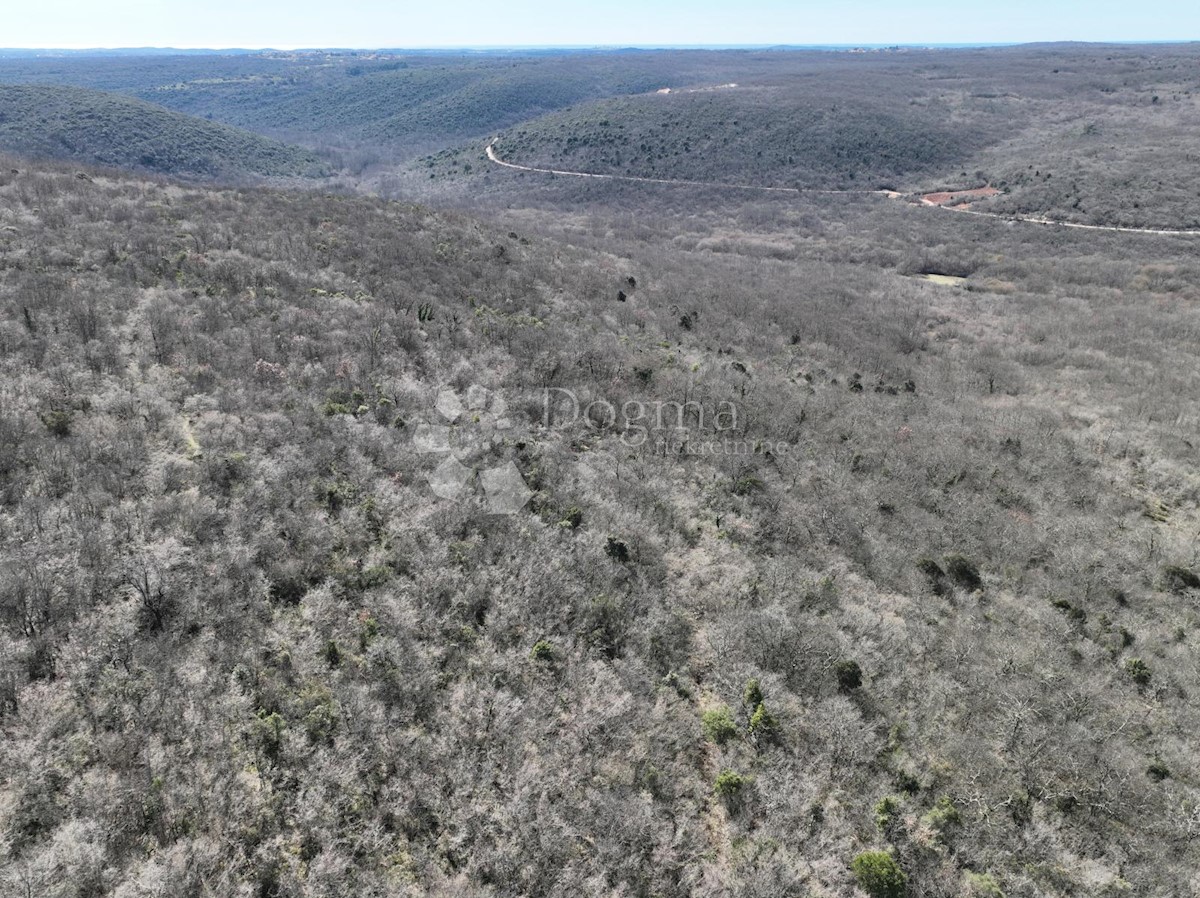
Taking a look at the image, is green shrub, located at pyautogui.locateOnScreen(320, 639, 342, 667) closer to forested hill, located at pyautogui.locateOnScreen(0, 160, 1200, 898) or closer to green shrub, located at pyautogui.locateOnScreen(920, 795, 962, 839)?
forested hill, located at pyautogui.locateOnScreen(0, 160, 1200, 898)

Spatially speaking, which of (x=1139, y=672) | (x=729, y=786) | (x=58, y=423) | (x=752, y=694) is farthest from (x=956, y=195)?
(x=58, y=423)

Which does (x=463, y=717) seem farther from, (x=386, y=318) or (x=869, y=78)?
(x=869, y=78)

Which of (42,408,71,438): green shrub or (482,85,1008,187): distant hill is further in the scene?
(482,85,1008,187): distant hill

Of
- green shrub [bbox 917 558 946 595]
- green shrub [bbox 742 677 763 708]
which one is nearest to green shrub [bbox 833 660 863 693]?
green shrub [bbox 742 677 763 708]

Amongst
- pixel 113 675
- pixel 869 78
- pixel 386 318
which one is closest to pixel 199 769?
pixel 113 675

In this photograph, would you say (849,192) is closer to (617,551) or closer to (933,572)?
(933,572)

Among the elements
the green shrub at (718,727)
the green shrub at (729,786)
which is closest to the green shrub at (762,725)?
the green shrub at (718,727)
